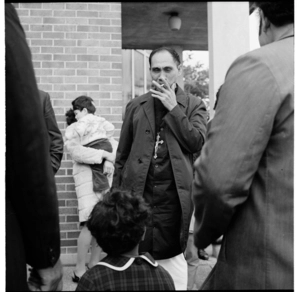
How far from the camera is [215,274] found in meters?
1.56

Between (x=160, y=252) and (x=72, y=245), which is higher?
(x=160, y=252)

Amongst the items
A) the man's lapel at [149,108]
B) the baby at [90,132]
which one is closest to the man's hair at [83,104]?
the baby at [90,132]

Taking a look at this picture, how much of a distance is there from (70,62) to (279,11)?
11.6 ft

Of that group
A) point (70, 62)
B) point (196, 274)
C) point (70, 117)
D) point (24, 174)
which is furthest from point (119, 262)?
point (70, 62)

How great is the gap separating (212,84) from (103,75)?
1210 millimetres

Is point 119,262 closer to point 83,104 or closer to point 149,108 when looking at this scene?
point 149,108

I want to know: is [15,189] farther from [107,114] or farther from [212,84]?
[107,114]

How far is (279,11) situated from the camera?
1503 millimetres

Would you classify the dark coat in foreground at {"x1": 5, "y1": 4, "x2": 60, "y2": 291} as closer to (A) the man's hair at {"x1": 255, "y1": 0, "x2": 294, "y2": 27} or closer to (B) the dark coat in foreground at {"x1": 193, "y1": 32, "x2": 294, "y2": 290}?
(B) the dark coat in foreground at {"x1": 193, "y1": 32, "x2": 294, "y2": 290}

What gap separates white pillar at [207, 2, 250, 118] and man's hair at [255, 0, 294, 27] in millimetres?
649

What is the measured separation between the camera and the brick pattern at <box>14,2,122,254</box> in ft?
15.6

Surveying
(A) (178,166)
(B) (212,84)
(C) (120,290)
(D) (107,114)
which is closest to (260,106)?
(C) (120,290)
